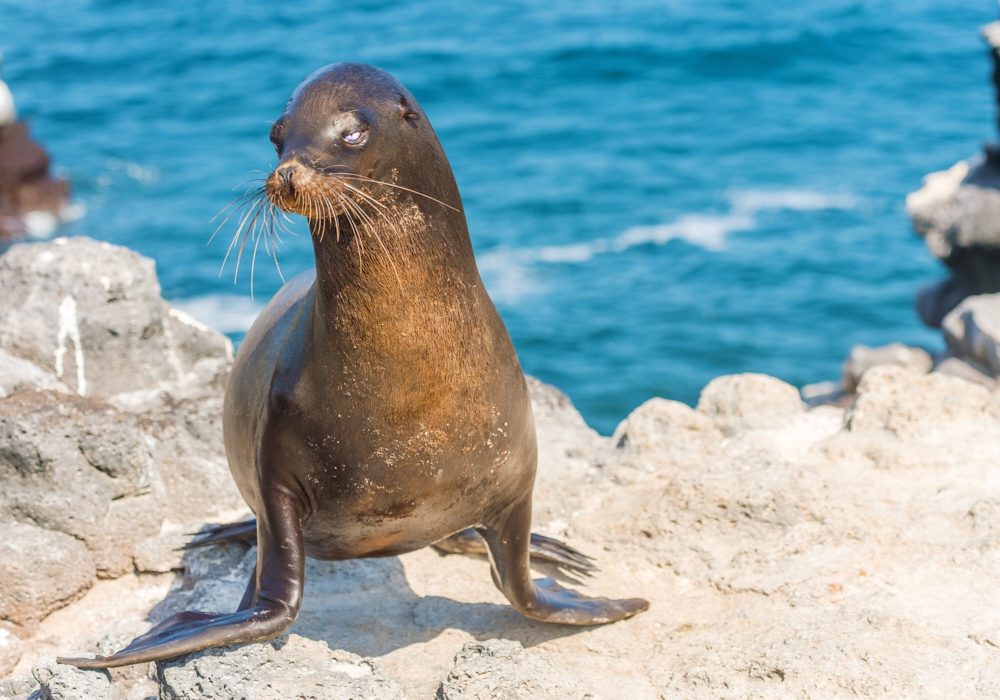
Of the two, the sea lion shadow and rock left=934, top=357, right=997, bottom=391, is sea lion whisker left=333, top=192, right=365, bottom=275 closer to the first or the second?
the sea lion shadow

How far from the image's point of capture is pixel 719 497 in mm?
5316

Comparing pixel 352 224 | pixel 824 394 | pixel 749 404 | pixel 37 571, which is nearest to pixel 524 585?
pixel 352 224

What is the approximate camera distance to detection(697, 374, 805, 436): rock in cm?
652

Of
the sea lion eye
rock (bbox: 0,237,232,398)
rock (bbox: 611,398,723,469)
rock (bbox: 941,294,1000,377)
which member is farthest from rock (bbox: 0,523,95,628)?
rock (bbox: 941,294,1000,377)

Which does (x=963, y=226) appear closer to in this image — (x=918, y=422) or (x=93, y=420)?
(x=918, y=422)

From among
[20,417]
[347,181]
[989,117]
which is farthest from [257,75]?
[347,181]

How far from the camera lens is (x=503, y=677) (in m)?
3.68

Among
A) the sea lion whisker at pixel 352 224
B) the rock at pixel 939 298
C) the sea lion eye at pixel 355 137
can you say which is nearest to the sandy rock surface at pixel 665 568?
the sea lion whisker at pixel 352 224

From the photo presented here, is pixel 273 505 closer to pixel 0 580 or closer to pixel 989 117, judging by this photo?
pixel 0 580

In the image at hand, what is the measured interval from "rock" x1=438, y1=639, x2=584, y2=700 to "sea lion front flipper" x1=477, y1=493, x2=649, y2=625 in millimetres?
503

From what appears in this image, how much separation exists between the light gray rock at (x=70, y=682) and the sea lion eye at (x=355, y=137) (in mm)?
2044

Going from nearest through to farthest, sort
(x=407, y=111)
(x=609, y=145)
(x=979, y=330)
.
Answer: (x=407, y=111)
(x=979, y=330)
(x=609, y=145)

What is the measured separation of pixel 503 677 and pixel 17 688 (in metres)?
1.99

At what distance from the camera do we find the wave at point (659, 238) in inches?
731
